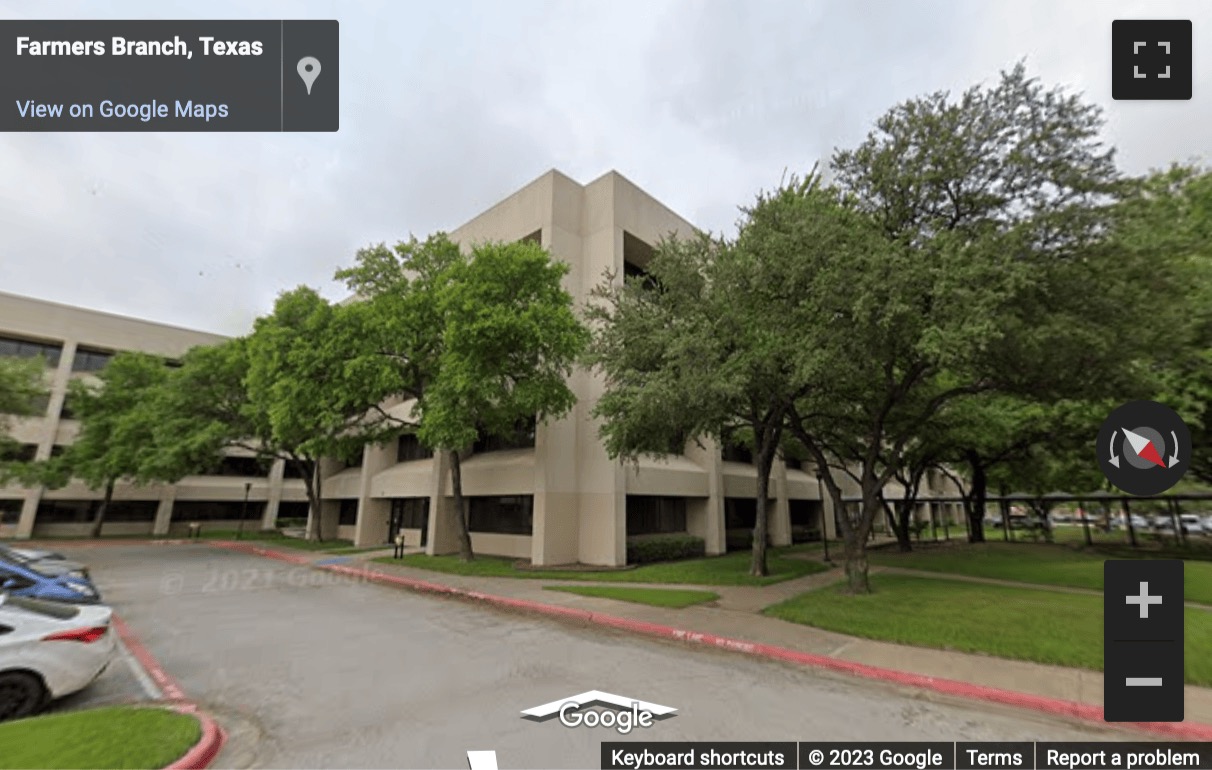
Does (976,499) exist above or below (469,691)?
below

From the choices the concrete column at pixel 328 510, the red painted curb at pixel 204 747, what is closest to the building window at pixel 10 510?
the concrete column at pixel 328 510

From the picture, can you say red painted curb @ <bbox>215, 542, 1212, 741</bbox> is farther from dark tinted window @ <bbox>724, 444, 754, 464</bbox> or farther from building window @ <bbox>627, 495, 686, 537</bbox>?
dark tinted window @ <bbox>724, 444, 754, 464</bbox>

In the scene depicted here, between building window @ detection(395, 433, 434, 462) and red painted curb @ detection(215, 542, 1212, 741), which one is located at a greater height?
building window @ detection(395, 433, 434, 462)

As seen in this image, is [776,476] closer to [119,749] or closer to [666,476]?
[666,476]

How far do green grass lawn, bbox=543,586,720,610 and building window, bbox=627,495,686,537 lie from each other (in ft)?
25.0

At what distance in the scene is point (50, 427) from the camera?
40.0 metres

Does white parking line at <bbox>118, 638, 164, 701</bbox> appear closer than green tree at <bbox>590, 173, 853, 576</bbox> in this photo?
Yes

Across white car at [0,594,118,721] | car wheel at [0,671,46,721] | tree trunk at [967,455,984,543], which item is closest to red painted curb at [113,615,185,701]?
white car at [0,594,118,721]

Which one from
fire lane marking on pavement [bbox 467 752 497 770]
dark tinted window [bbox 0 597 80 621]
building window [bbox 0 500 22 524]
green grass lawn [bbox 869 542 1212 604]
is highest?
dark tinted window [bbox 0 597 80 621]

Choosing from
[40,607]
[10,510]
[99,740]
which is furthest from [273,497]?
[99,740]

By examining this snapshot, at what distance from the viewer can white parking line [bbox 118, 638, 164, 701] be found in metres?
7.38

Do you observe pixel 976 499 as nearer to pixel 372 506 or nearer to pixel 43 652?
pixel 372 506

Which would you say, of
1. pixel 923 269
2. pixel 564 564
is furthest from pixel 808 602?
pixel 564 564

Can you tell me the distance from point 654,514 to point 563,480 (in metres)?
5.11
